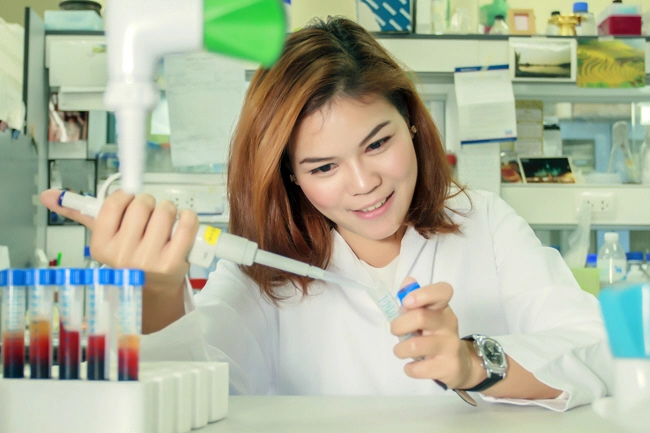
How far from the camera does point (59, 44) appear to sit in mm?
2396

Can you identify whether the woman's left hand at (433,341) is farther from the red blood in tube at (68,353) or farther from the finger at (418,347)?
the red blood in tube at (68,353)

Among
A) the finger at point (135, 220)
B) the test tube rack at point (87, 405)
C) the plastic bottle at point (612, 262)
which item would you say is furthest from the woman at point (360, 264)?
the plastic bottle at point (612, 262)

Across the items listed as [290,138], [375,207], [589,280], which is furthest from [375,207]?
[589,280]

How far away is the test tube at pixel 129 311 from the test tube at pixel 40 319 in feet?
0.23

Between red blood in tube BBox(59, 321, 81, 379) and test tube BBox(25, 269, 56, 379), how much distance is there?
12mm

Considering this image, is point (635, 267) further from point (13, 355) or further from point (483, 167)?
point (13, 355)

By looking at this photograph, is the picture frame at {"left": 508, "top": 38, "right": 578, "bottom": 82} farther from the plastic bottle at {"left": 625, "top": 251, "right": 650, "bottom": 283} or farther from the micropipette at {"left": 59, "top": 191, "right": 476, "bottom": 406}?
the micropipette at {"left": 59, "top": 191, "right": 476, "bottom": 406}

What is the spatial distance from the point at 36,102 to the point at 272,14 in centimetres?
208

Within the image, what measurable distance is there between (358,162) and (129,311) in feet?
2.02

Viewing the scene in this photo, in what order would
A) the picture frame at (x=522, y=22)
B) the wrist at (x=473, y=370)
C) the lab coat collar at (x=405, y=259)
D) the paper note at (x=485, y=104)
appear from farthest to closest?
1. the picture frame at (x=522, y=22)
2. the paper note at (x=485, y=104)
3. the lab coat collar at (x=405, y=259)
4. the wrist at (x=473, y=370)

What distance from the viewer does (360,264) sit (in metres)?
1.47

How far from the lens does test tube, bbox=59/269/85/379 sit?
2.28 feet

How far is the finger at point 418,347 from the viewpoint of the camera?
0.87m

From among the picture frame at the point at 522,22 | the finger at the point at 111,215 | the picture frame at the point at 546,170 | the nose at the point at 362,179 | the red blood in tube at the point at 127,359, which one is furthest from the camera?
the picture frame at the point at 522,22
